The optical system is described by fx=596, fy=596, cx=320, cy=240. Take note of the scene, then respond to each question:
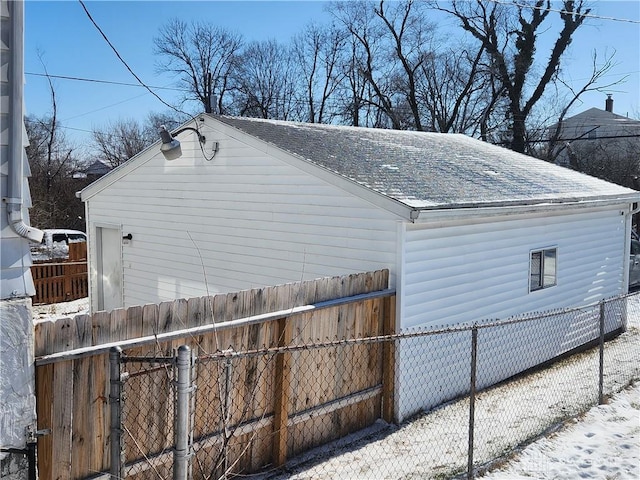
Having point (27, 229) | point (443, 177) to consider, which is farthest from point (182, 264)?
point (27, 229)

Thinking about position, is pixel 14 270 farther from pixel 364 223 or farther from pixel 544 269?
pixel 544 269

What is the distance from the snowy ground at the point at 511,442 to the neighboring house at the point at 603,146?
23417 millimetres

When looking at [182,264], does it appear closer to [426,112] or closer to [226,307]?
[226,307]

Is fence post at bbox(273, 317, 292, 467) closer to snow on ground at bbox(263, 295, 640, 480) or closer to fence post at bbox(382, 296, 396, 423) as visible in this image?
snow on ground at bbox(263, 295, 640, 480)

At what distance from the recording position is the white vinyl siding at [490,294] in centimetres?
739

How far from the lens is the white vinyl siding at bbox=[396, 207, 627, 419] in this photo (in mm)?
7387

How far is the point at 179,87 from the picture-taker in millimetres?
35781

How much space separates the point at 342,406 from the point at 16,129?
440cm

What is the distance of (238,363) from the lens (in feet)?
18.4

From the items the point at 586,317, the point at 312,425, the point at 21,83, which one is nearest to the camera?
the point at 21,83

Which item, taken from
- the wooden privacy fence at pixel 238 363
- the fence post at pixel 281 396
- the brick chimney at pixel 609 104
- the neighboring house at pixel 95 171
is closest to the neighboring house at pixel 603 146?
the brick chimney at pixel 609 104

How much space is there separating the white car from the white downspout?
19.4 metres

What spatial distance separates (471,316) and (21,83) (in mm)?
6443

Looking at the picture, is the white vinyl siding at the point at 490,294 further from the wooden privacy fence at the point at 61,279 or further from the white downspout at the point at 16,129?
the wooden privacy fence at the point at 61,279
